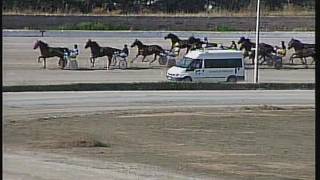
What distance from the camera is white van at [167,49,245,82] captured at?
63.9 feet

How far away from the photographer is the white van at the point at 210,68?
19.5m

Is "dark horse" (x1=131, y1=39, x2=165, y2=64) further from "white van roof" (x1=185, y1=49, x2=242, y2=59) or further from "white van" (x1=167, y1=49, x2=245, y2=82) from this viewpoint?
"white van" (x1=167, y1=49, x2=245, y2=82)

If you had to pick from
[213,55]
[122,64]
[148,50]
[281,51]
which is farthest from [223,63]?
[281,51]

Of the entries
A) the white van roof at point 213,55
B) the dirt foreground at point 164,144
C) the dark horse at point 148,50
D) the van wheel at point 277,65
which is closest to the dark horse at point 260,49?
the van wheel at point 277,65

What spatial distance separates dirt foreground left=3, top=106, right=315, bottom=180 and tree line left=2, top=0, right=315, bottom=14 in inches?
692

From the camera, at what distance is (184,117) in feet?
41.1

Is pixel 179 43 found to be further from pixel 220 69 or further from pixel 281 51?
pixel 220 69

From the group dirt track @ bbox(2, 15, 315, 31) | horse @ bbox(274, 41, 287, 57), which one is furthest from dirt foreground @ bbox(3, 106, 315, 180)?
dirt track @ bbox(2, 15, 315, 31)

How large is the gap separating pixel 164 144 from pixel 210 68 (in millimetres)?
10294

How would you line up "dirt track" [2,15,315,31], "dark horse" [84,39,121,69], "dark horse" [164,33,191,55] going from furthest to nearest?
"dirt track" [2,15,315,31] → "dark horse" [164,33,191,55] → "dark horse" [84,39,121,69]

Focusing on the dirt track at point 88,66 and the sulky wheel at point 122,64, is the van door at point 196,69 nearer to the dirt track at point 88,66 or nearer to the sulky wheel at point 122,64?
the dirt track at point 88,66

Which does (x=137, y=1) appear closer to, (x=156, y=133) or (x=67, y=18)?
(x=67, y=18)

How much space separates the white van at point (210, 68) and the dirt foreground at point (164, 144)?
220 inches

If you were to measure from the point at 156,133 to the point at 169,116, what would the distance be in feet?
6.25
